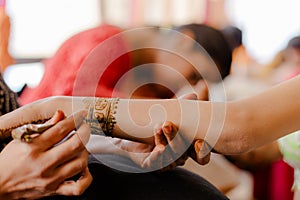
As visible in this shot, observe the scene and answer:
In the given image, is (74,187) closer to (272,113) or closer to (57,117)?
(57,117)

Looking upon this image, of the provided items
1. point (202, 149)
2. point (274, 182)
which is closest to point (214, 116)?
point (202, 149)

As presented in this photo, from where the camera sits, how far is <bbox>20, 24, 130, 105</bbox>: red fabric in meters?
0.85

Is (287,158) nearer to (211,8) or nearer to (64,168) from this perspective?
(64,168)

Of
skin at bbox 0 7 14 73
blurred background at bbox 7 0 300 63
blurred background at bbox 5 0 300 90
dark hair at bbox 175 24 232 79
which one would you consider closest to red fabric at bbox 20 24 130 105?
skin at bbox 0 7 14 73

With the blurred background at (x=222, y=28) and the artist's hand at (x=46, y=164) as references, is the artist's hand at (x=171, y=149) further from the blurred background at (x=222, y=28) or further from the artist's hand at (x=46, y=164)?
the blurred background at (x=222, y=28)

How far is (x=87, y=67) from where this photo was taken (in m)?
0.86

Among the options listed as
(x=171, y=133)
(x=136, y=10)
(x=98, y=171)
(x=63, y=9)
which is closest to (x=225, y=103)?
(x=171, y=133)

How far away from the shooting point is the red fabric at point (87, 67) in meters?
0.85

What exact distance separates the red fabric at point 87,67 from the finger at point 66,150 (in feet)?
0.83

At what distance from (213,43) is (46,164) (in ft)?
3.19

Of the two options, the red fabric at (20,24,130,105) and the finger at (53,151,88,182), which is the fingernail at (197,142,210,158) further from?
the red fabric at (20,24,130,105)

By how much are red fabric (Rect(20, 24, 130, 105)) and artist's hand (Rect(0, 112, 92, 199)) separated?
0.25 metres

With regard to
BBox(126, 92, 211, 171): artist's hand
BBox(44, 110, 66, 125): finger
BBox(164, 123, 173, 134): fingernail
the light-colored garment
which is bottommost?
the light-colored garment

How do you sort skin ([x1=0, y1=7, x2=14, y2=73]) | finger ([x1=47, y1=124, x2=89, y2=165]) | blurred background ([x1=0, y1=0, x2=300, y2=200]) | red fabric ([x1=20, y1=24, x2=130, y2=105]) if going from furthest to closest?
1. blurred background ([x1=0, y1=0, x2=300, y2=200])
2. skin ([x1=0, y1=7, x2=14, y2=73])
3. red fabric ([x1=20, y1=24, x2=130, y2=105])
4. finger ([x1=47, y1=124, x2=89, y2=165])
